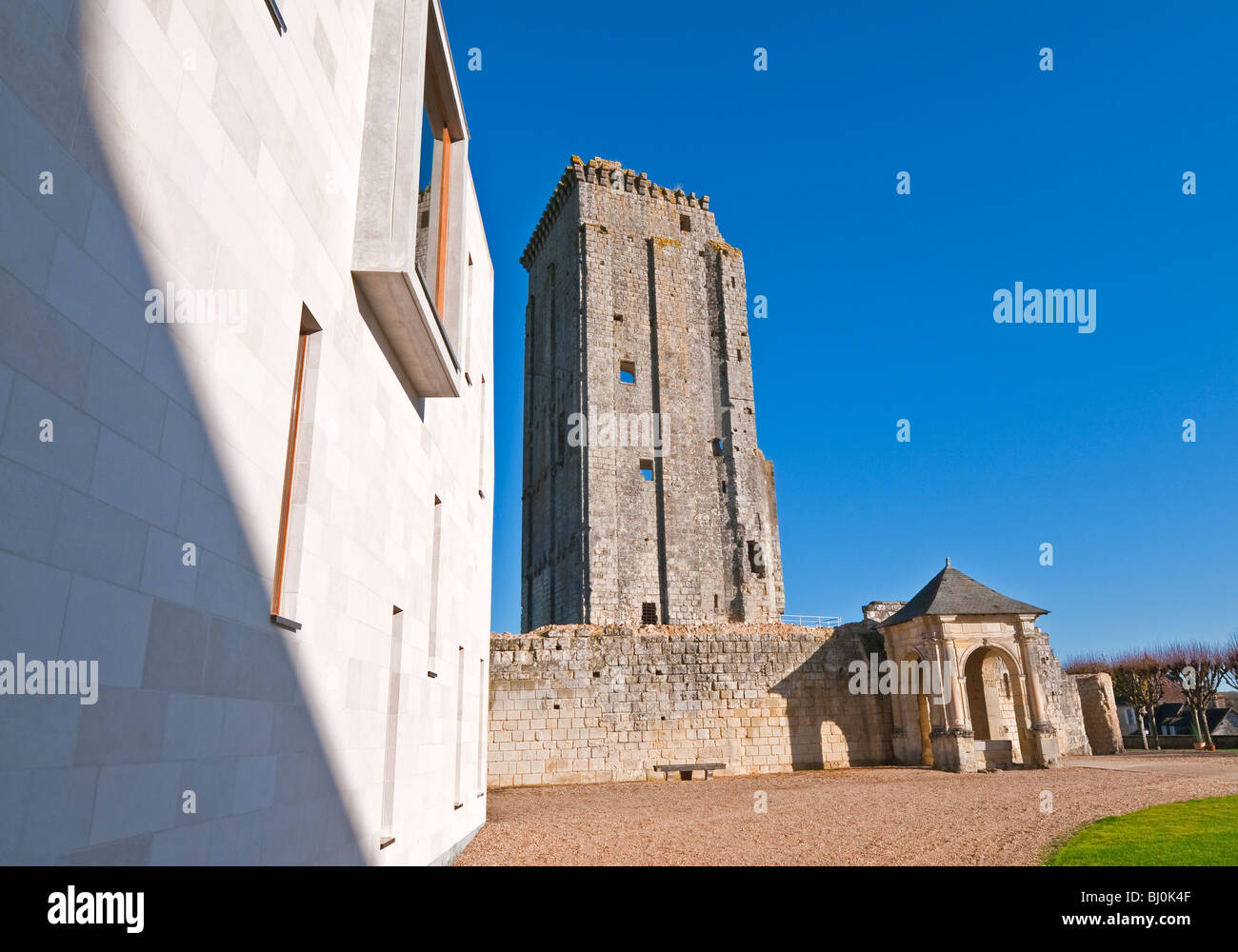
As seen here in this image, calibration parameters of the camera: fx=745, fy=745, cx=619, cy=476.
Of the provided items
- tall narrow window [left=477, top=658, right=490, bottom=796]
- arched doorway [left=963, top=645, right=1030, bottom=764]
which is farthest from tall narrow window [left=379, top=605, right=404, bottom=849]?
arched doorway [left=963, top=645, right=1030, bottom=764]

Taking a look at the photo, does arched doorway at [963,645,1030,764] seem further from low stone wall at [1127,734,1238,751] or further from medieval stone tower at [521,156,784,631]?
low stone wall at [1127,734,1238,751]

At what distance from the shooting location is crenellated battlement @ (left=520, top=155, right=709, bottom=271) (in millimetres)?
34250

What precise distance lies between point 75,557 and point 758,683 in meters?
18.9

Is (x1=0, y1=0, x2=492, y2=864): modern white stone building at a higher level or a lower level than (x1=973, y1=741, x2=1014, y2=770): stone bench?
higher

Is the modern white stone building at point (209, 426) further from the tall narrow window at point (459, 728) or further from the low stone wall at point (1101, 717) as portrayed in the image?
the low stone wall at point (1101, 717)

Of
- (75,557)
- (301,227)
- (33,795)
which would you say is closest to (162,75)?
(301,227)

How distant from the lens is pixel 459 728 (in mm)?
10555

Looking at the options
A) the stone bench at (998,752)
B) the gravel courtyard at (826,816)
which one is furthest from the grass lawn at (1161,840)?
the stone bench at (998,752)

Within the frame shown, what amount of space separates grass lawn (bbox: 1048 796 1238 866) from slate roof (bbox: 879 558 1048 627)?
8.62 metres

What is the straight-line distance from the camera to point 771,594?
103 feet

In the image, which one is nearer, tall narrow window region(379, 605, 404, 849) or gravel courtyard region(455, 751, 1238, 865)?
tall narrow window region(379, 605, 404, 849)

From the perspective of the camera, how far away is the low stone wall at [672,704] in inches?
719

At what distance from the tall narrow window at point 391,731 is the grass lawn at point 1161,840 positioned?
20.9ft
